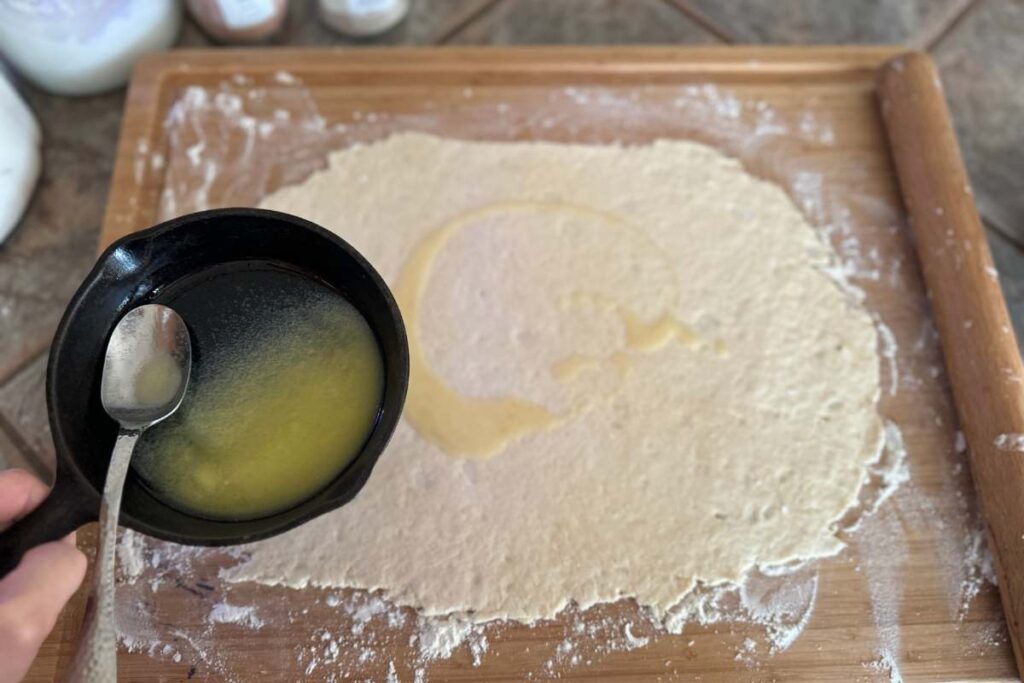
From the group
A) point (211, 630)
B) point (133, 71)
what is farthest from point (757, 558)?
point (133, 71)

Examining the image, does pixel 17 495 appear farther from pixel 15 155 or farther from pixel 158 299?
pixel 15 155

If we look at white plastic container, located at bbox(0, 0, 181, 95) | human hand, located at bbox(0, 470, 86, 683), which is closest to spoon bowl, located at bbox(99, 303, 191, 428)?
human hand, located at bbox(0, 470, 86, 683)

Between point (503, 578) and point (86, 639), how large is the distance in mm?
335

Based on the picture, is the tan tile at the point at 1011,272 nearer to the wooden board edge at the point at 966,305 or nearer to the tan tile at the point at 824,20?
the wooden board edge at the point at 966,305

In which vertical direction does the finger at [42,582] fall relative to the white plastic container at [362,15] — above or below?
below

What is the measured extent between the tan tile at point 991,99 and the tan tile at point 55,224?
1.05m

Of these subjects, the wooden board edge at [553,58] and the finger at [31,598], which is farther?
the wooden board edge at [553,58]

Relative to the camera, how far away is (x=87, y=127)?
926 mm

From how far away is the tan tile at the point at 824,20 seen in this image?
39.6 inches

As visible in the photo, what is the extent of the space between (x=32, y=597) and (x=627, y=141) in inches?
Answer: 28.3

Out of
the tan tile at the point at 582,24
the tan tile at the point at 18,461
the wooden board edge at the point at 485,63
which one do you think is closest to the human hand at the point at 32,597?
the tan tile at the point at 18,461

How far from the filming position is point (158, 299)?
2.21 feet

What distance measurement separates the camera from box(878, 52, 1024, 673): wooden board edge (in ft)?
2.31

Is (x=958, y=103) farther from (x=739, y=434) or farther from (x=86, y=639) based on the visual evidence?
(x=86, y=639)
